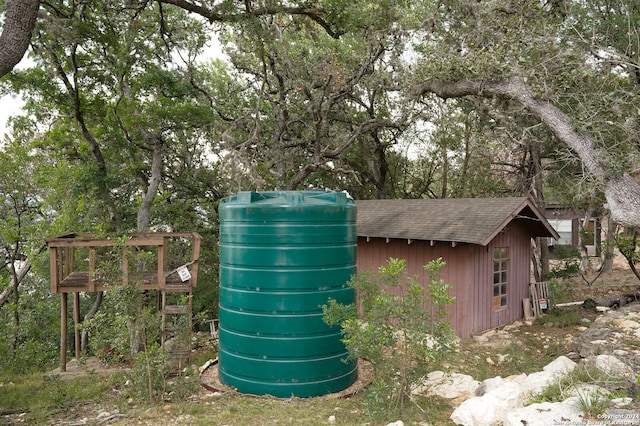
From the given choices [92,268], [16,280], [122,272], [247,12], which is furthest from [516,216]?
[16,280]

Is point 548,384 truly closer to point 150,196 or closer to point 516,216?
point 516,216

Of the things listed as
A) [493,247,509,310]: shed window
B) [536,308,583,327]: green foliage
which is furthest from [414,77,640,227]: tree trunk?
[536,308,583,327]: green foliage

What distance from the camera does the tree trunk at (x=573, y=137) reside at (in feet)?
22.8

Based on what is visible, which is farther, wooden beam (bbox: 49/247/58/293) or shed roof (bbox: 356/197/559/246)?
shed roof (bbox: 356/197/559/246)

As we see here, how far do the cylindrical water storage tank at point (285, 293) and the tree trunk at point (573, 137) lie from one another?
4604 mm

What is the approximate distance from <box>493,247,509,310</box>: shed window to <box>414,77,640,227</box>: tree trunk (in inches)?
100

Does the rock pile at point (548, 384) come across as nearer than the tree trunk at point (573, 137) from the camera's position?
Yes

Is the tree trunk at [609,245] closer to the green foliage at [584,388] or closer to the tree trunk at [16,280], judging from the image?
the green foliage at [584,388]

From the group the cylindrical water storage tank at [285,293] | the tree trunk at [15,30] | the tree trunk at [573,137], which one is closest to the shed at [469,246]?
the tree trunk at [573,137]

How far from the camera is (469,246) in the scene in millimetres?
9289

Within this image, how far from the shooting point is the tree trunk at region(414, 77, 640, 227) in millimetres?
6957

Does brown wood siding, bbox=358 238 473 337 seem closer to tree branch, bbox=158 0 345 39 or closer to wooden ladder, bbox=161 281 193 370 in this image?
wooden ladder, bbox=161 281 193 370

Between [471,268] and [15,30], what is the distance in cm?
884

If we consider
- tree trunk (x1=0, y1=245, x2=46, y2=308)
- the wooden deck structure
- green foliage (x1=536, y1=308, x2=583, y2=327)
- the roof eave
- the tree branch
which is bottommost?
green foliage (x1=536, y1=308, x2=583, y2=327)
